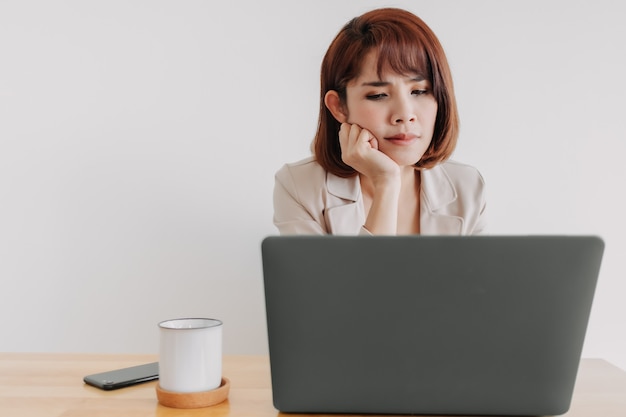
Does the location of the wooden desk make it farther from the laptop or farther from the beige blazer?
the beige blazer

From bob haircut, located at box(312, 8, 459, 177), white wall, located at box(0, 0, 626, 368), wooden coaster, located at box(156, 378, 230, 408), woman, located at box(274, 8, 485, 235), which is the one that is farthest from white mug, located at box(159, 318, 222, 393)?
white wall, located at box(0, 0, 626, 368)

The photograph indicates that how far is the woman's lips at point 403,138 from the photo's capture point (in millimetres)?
1812

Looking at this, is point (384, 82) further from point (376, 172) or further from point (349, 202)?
point (349, 202)

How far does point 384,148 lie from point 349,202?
194mm

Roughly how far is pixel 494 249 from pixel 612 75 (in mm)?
1742

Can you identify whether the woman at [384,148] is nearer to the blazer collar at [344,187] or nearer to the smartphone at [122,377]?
the blazer collar at [344,187]

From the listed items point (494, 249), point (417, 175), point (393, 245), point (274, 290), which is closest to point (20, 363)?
point (274, 290)

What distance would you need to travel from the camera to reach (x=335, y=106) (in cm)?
192

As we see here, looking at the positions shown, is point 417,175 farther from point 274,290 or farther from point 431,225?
point 274,290

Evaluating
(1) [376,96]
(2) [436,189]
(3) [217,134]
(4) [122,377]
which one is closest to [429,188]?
(2) [436,189]

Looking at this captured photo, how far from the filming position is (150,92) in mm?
2279

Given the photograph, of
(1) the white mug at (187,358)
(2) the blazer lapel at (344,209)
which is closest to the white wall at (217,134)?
(2) the blazer lapel at (344,209)

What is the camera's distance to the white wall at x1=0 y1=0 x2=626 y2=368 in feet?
7.34

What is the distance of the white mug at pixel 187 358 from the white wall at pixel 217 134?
131 centimetres
